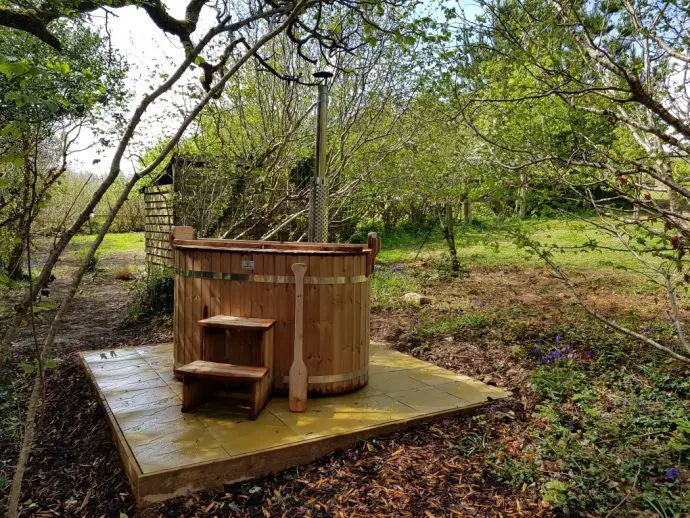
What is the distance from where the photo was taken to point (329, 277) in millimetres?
3451

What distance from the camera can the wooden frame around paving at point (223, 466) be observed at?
2455 mm

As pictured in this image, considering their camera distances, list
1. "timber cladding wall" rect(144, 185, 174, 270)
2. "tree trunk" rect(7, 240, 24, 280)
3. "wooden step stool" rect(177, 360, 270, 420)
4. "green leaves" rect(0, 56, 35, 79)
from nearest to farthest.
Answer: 1. "green leaves" rect(0, 56, 35, 79)
2. "tree trunk" rect(7, 240, 24, 280)
3. "wooden step stool" rect(177, 360, 270, 420)
4. "timber cladding wall" rect(144, 185, 174, 270)

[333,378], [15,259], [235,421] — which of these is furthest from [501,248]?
[15,259]

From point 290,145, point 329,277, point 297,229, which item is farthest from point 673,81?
point 297,229

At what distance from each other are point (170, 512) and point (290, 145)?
5708mm

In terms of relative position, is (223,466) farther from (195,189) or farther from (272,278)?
(195,189)

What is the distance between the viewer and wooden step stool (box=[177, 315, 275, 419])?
122 inches

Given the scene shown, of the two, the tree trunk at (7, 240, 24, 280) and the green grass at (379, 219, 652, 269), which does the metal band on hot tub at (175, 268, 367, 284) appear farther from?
the green grass at (379, 219, 652, 269)

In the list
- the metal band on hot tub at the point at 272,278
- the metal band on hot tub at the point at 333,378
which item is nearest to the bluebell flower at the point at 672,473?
the metal band on hot tub at the point at 333,378

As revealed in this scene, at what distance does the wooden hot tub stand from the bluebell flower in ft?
6.48

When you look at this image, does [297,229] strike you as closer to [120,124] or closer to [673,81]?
[120,124]

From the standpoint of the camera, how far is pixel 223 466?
260 cm

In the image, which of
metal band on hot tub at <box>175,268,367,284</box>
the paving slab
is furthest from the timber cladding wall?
metal band on hot tub at <box>175,268,367,284</box>

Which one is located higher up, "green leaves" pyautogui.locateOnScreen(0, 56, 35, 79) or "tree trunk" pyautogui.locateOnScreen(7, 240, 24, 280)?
"green leaves" pyautogui.locateOnScreen(0, 56, 35, 79)
